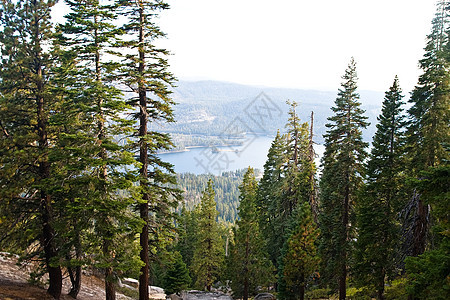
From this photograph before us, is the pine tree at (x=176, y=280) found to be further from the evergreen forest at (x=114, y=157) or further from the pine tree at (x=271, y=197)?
the evergreen forest at (x=114, y=157)

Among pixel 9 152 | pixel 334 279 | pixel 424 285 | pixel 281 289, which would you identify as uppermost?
pixel 9 152

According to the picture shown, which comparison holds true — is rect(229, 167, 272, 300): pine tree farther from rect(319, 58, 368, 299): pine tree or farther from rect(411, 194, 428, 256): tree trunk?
Answer: rect(411, 194, 428, 256): tree trunk

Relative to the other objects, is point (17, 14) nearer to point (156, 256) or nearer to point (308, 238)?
point (156, 256)

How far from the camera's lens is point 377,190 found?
1752 centimetres

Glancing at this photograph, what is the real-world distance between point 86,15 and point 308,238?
60.0 feet

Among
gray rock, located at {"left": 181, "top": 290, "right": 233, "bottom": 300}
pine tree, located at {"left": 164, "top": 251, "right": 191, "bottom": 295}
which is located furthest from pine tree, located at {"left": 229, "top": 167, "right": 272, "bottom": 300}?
pine tree, located at {"left": 164, "top": 251, "right": 191, "bottom": 295}

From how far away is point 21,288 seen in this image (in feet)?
43.1

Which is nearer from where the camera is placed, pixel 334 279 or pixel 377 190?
pixel 377 190

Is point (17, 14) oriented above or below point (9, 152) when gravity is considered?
above

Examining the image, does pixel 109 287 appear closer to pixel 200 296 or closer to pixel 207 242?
pixel 200 296

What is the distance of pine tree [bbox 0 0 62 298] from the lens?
11711 mm

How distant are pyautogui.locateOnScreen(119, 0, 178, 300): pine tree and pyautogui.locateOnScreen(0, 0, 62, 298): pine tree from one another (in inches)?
131

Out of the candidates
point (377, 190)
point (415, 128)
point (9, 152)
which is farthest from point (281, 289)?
point (9, 152)

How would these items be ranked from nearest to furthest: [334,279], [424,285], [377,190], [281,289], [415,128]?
[424,285] → [415,128] → [377,190] → [334,279] → [281,289]
